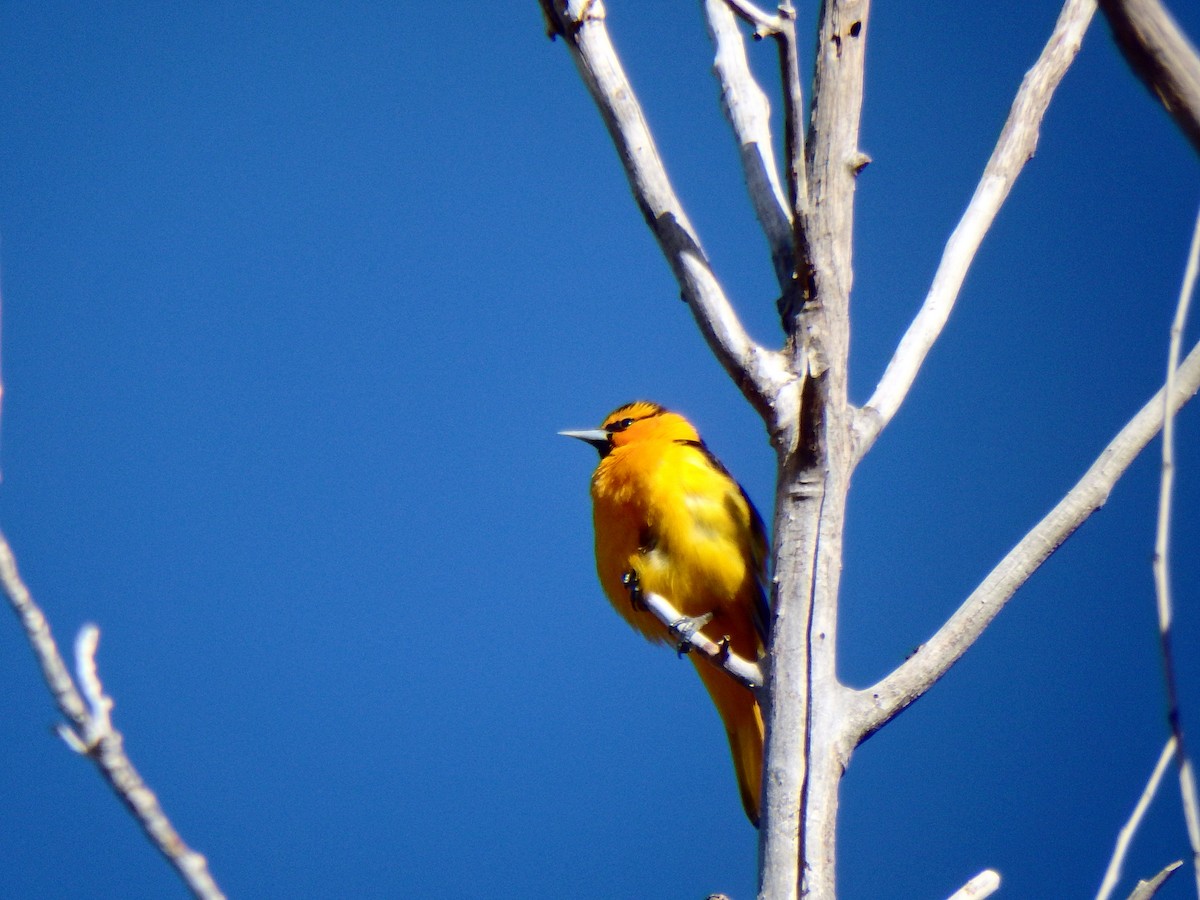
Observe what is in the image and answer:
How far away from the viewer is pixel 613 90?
2.84 m

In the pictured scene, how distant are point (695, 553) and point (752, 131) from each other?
1.85 meters

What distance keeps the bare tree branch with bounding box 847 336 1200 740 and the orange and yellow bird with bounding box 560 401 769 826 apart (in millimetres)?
1868

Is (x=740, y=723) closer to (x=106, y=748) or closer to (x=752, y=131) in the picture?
(x=752, y=131)

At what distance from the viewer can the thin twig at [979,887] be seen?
2.12 meters

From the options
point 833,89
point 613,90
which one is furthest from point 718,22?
point 833,89

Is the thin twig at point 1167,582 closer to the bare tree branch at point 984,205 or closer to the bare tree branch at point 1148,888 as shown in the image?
the bare tree branch at point 1148,888

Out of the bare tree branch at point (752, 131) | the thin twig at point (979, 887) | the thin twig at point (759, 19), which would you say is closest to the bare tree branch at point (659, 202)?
the bare tree branch at point (752, 131)

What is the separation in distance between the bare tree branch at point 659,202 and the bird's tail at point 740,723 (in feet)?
7.19

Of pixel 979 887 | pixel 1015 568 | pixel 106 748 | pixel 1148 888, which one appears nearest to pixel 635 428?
pixel 1015 568

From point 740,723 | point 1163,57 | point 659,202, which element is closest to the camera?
point 1163,57

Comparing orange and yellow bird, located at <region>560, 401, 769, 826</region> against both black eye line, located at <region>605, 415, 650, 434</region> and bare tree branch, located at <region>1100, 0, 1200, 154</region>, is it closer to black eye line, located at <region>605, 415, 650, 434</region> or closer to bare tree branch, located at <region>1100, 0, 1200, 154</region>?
black eye line, located at <region>605, 415, 650, 434</region>

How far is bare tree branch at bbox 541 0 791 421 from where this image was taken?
2507mm

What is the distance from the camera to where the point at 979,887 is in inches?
84.0

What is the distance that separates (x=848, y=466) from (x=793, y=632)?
1.18ft
